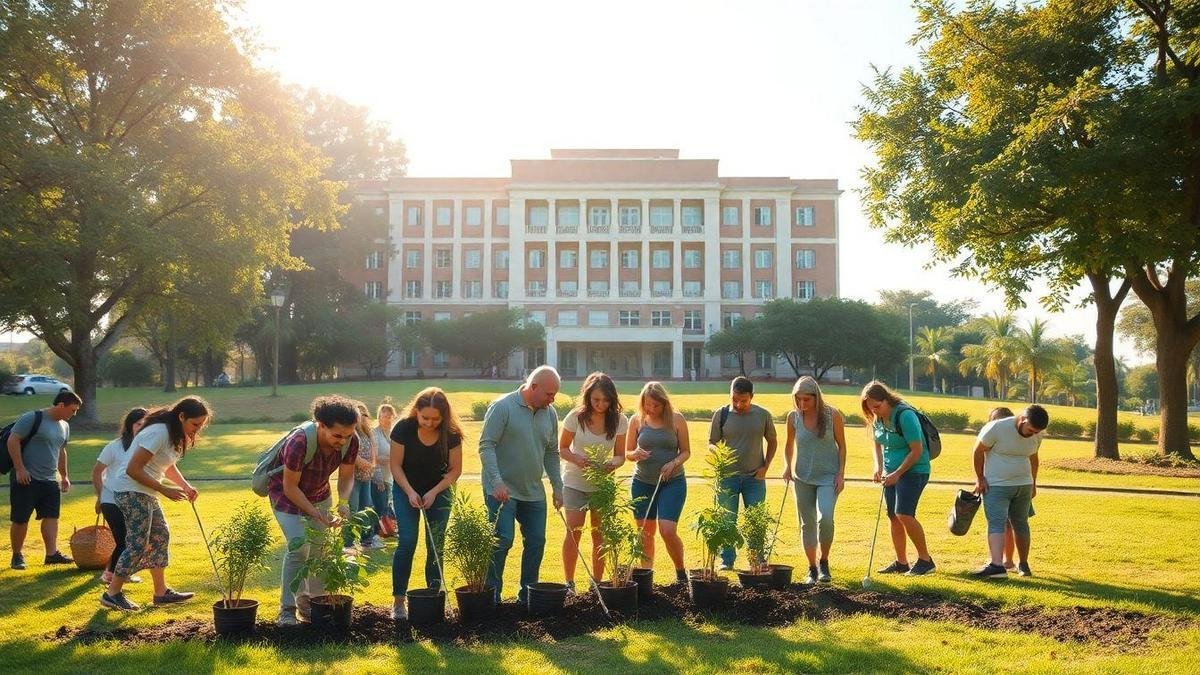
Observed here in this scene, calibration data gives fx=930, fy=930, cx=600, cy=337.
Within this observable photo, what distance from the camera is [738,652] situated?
20.6ft

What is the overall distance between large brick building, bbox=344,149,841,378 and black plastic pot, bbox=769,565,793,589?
68.0 metres

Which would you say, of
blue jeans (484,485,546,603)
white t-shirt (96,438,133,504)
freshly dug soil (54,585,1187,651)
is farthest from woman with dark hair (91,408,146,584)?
blue jeans (484,485,546,603)

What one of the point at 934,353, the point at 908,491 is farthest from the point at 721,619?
the point at 934,353

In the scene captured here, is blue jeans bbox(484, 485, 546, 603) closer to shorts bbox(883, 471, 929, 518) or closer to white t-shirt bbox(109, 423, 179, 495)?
white t-shirt bbox(109, 423, 179, 495)

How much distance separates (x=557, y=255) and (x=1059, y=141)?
6521 cm

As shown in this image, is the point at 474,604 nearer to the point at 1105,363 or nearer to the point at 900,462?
the point at 900,462

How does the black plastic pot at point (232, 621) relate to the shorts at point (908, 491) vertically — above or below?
below

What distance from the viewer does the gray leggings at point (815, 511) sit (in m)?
8.69

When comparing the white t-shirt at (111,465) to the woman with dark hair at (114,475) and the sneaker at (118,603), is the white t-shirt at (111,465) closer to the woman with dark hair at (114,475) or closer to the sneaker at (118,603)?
the woman with dark hair at (114,475)

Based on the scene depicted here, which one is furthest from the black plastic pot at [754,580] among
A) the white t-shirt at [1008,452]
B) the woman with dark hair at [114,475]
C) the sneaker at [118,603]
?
the woman with dark hair at [114,475]

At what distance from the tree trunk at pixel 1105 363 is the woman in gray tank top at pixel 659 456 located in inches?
699

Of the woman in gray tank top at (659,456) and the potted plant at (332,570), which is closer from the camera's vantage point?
the potted plant at (332,570)

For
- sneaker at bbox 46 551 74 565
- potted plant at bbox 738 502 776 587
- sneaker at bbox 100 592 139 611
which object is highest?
potted plant at bbox 738 502 776 587

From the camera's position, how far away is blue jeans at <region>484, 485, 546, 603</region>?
291 inches
